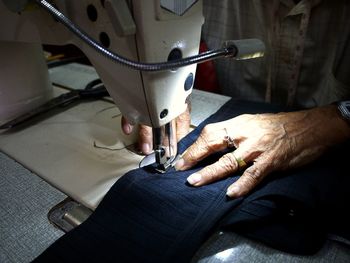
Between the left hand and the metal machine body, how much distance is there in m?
0.09

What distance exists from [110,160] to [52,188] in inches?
5.7

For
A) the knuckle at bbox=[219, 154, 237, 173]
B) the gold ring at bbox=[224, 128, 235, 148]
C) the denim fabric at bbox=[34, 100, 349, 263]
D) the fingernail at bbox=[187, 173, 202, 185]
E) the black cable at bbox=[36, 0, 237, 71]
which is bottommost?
the denim fabric at bbox=[34, 100, 349, 263]

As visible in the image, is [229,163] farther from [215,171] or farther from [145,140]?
[145,140]

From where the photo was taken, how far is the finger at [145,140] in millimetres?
758

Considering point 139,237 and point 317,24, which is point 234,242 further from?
point 317,24

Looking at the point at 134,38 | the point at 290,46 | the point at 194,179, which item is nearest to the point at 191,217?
the point at 194,179

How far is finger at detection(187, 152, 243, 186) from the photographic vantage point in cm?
60

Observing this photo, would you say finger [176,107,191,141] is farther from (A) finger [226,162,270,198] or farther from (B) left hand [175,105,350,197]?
(A) finger [226,162,270,198]

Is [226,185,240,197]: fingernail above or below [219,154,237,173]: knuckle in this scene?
below

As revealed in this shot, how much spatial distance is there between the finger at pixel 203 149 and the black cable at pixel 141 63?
8.5 inches

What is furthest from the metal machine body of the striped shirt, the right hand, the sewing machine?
the striped shirt

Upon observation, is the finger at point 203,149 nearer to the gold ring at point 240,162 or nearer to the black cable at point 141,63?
the gold ring at point 240,162

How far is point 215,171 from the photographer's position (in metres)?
0.60

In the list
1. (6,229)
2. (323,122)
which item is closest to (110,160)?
(6,229)
